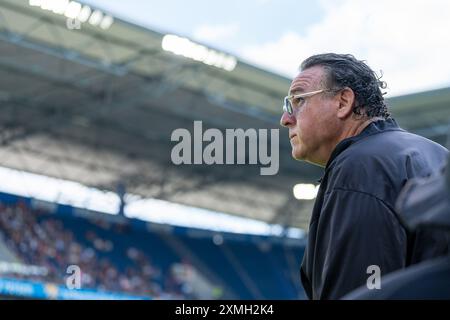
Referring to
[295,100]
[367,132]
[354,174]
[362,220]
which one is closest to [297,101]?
[295,100]

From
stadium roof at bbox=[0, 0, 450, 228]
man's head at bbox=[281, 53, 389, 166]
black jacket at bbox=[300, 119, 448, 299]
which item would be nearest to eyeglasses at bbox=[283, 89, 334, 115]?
man's head at bbox=[281, 53, 389, 166]

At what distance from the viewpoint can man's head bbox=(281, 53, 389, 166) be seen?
254cm

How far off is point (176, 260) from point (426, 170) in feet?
85.5

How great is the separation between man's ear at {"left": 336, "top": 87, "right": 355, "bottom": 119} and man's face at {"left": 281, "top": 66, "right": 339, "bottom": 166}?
0.02m

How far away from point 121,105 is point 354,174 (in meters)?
19.7

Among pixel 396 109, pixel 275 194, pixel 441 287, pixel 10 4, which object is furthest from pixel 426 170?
pixel 275 194

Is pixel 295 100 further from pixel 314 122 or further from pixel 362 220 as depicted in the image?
pixel 362 220

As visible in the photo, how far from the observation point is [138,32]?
18.8m

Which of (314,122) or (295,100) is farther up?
(295,100)

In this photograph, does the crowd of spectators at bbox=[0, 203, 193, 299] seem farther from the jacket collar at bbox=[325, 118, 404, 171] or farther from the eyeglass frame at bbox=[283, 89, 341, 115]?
the jacket collar at bbox=[325, 118, 404, 171]

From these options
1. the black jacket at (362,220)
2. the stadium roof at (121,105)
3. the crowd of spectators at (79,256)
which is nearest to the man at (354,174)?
the black jacket at (362,220)

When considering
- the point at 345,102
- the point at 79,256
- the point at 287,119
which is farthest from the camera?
the point at 79,256

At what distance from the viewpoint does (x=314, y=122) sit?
8.43ft

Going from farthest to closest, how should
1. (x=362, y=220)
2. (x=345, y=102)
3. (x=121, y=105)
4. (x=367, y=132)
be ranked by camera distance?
1. (x=121, y=105)
2. (x=345, y=102)
3. (x=367, y=132)
4. (x=362, y=220)
